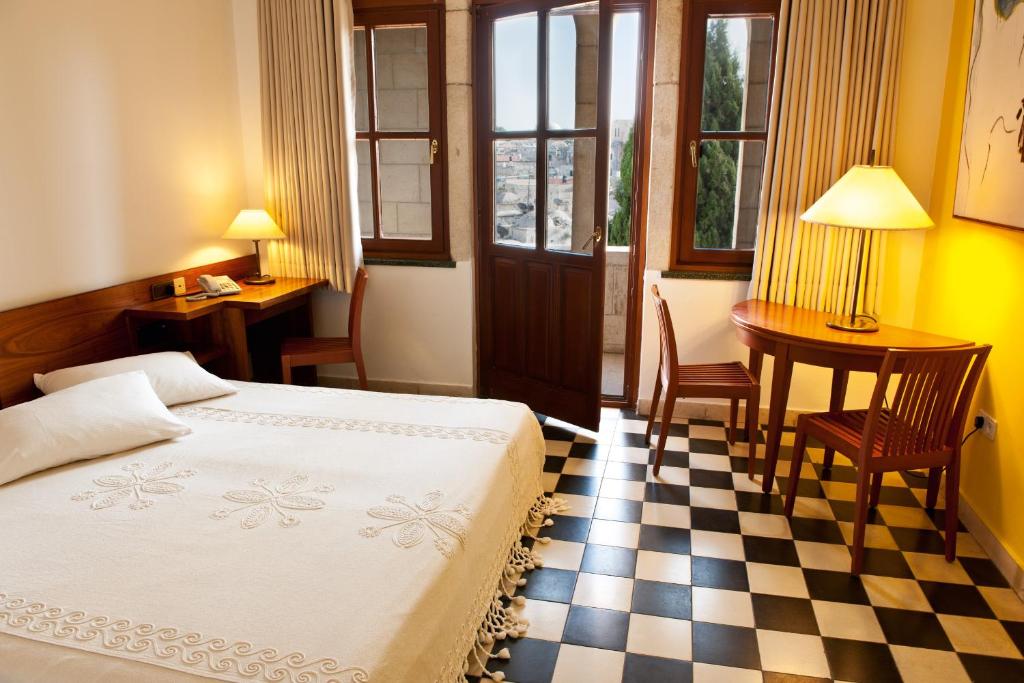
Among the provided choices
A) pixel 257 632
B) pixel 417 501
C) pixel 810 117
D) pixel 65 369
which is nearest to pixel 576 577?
pixel 417 501

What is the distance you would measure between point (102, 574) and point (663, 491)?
2267mm

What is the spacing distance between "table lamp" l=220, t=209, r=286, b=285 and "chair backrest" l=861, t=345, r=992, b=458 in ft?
10.3

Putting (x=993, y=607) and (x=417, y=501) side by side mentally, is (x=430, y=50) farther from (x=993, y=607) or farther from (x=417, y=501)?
(x=993, y=607)

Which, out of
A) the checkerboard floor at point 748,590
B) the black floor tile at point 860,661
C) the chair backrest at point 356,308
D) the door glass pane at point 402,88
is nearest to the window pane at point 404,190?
the door glass pane at point 402,88

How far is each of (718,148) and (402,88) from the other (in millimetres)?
1898

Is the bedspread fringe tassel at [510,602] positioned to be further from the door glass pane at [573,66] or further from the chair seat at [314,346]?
the door glass pane at [573,66]

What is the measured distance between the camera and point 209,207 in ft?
13.2

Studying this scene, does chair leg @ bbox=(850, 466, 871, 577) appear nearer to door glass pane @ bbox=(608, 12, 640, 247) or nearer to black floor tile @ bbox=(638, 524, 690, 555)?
black floor tile @ bbox=(638, 524, 690, 555)

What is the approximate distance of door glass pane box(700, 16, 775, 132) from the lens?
380 centimetres

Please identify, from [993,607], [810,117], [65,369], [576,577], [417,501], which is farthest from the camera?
[810,117]

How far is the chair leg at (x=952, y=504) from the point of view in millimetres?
2686

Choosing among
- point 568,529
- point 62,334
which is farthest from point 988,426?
point 62,334

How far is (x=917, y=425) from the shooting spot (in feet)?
8.72

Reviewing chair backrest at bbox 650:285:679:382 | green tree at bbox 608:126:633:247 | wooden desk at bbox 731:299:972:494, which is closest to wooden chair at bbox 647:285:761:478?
chair backrest at bbox 650:285:679:382
